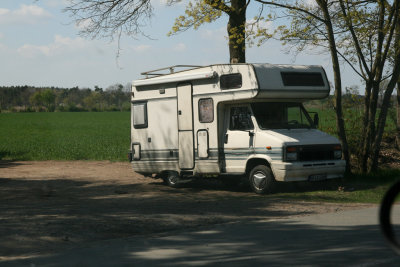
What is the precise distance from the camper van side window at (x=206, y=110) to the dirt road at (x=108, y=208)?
1.76 metres

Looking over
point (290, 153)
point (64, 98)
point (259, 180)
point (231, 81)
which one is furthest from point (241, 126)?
point (64, 98)

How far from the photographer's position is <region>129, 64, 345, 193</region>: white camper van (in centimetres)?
1312

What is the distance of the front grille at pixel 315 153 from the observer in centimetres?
1297

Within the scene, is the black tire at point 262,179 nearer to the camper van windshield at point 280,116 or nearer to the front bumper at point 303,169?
the front bumper at point 303,169

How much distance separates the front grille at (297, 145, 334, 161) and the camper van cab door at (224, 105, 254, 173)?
1.16 meters

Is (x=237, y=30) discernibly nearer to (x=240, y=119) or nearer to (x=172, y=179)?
(x=240, y=119)

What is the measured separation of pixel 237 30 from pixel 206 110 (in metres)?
3.78

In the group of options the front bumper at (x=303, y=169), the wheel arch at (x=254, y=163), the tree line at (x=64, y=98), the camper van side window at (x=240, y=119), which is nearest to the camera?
the front bumper at (x=303, y=169)

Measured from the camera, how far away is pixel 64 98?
17562cm

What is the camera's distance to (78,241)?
7766mm

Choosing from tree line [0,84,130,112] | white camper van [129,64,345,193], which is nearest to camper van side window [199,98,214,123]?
white camper van [129,64,345,193]

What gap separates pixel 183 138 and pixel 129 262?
8.60 metres

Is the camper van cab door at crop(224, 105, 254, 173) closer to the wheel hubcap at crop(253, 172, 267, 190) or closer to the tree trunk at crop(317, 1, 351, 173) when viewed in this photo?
the wheel hubcap at crop(253, 172, 267, 190)

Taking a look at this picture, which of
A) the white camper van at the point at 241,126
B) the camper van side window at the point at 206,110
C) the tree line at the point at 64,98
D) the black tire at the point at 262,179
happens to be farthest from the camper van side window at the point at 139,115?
the tree line at the point at 64,98
